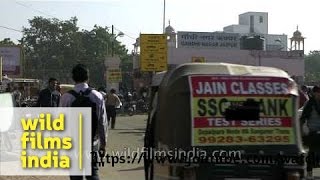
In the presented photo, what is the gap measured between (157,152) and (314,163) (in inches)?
192

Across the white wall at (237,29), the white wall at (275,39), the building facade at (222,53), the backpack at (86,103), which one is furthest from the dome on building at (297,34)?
the backpack at (86,103)

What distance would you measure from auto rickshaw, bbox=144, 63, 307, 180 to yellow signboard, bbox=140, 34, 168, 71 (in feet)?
83.0

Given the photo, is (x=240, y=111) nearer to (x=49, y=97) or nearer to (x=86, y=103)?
(x=86, y=103)

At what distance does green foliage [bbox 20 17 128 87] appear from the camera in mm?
87750

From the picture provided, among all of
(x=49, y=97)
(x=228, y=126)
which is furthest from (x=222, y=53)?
(x=228, y=126)

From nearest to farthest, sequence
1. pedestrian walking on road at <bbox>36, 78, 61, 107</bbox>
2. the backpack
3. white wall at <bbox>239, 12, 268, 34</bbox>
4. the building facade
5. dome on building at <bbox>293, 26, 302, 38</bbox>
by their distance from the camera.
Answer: the backpack → pedestrian walking on road at <bbox>36, 78, 61, 107</bbox> → the building facade → dome on building at <bbox>293, 26, 302, 38</bbox> → white wall at <bbox>239, 12, 268, 34</bbox>

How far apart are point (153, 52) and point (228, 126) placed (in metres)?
27.0

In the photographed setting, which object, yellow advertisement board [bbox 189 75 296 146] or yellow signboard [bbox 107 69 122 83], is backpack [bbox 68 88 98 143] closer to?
yellow advertisement board [bbox 189 75 296 146]

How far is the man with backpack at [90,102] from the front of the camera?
6824 mm

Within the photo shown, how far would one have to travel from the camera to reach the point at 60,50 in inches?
3482

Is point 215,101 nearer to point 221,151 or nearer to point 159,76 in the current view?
point 221,151

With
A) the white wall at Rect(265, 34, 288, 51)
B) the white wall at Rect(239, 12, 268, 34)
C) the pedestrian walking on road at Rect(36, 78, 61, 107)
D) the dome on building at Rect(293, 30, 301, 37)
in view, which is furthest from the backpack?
the white wall at Rect(239, 12, 268, 34)

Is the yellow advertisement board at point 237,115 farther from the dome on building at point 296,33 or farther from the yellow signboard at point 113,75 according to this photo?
the dome on building at point 296,33

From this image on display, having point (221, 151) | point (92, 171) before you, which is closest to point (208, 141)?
point (221, 151)
